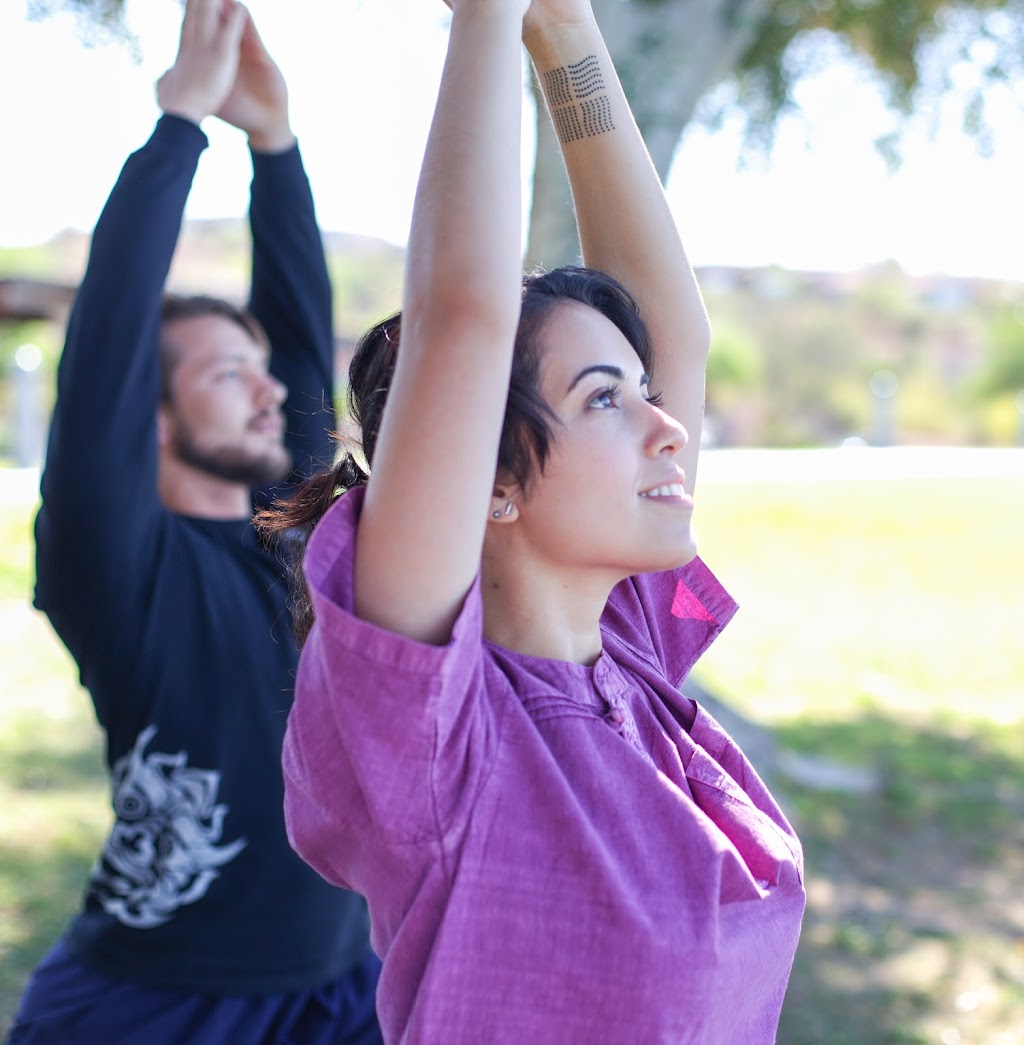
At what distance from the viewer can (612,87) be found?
59.9 inches

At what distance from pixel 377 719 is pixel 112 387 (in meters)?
1.08

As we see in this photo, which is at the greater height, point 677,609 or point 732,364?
point 732,364

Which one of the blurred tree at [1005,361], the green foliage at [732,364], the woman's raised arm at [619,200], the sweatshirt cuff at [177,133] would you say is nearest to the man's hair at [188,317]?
the sweatshirt cuff at [177,133]

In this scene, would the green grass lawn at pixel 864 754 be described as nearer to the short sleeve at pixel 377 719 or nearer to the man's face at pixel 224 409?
the man's face at pixel 224 409

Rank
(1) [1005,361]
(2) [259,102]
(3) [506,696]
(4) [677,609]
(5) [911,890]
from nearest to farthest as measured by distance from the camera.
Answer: (3) [506,696]
(4) [677,609]
(2) [259,102]
(5) [911,890]
(1) [1005,361]

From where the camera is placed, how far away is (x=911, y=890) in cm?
466

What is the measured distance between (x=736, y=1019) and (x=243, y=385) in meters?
1.69

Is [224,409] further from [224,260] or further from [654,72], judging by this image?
[224,260]

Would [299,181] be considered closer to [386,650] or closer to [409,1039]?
[386,650]

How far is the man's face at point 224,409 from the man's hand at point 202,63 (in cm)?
64

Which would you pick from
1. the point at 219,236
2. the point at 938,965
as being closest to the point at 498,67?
the point at 938,965

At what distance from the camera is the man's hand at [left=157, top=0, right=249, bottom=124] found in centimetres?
195

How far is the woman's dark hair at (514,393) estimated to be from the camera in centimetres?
127

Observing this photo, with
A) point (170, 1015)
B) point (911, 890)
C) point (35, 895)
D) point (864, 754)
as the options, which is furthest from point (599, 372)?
point (864, 754)
